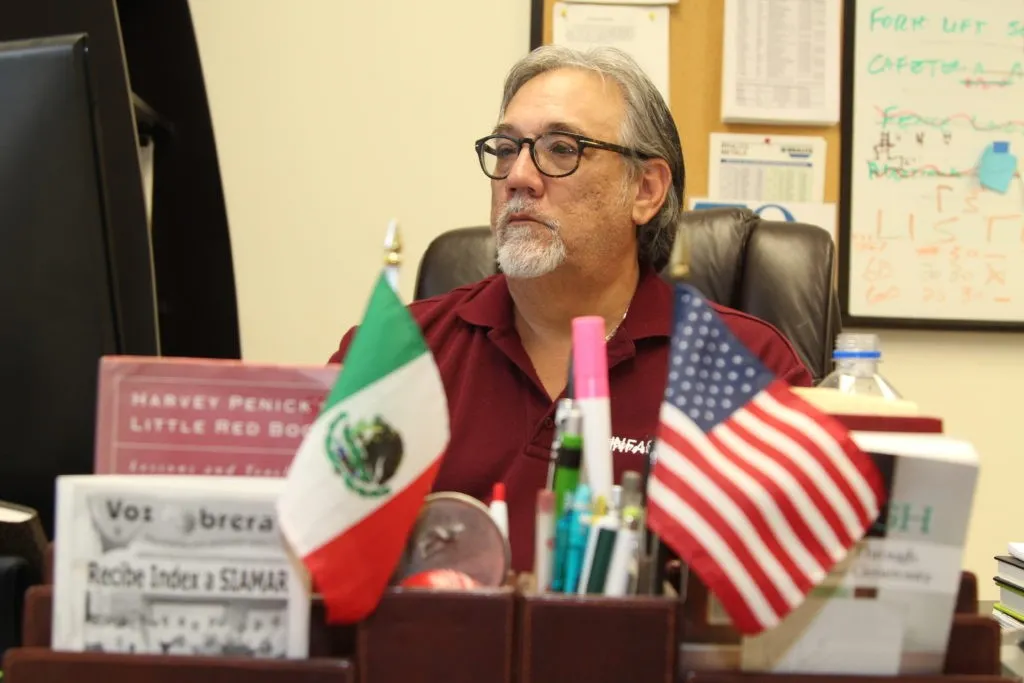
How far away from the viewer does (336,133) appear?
2.10m

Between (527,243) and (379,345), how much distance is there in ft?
2.56

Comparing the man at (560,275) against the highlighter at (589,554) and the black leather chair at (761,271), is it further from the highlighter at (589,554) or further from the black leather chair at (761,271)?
the highlighter at (589,554)

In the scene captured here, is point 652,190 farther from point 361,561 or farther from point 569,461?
point 361,561

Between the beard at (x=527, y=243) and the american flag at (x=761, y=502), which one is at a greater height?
the beard at (x=527, y=243)

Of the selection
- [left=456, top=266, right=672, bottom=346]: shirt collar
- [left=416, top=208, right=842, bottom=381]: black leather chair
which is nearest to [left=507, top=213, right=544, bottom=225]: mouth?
[left=456, top=266, right=672, bottom=346]: shirt collar

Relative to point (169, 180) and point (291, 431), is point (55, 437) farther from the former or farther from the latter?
point (169, 180)

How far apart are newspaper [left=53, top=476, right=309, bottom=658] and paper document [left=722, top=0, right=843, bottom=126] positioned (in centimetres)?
181

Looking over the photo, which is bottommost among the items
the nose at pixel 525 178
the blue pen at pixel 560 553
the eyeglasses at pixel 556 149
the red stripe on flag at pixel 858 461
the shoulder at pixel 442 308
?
the blue pen at pixel 560 553

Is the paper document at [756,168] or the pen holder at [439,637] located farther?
the paper document at [756,168]

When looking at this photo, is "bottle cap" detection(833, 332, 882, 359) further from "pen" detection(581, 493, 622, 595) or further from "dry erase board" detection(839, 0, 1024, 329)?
"dry erase board" detection(839, 0, 1024, 329)

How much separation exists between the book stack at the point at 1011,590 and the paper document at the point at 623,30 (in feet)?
4.52

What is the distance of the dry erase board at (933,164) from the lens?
6.93 ft

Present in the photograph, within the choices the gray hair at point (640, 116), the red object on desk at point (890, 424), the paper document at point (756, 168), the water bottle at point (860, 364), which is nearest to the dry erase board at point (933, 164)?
the paper document at point (756, 168)

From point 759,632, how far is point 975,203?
1.91 metres
